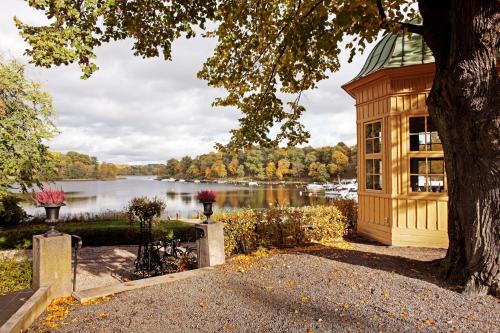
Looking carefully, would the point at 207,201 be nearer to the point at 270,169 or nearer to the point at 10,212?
the point at 10,212

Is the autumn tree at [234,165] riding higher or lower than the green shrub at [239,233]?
higher

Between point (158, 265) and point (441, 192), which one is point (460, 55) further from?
point (158, 265)

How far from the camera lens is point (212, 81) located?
7543 mm

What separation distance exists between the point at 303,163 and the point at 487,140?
91.4 m

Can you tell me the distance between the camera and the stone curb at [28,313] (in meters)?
3.58

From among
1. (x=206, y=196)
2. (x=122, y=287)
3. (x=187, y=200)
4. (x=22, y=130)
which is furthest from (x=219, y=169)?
(x=122, y=287)

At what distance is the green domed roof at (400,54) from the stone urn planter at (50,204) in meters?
7.57

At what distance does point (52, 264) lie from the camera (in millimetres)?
4762

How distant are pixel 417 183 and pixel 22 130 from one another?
52.8ft

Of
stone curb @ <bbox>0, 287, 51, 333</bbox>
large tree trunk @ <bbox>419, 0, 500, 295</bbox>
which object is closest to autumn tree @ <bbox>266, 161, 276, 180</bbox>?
large tree trunk @ <bbox>419, 0, 500, 295</bbox>

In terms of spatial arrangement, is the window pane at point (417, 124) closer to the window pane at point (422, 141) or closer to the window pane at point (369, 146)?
the window pane at point (422, 141)

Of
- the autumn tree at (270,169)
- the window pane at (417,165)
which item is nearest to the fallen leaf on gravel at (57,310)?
the window pane at (417,165)

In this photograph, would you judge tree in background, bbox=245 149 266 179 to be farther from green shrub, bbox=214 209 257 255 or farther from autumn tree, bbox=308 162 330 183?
green shrub, bbox=214 209 257 255

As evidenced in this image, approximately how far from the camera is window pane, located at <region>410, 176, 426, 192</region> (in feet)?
26.2
